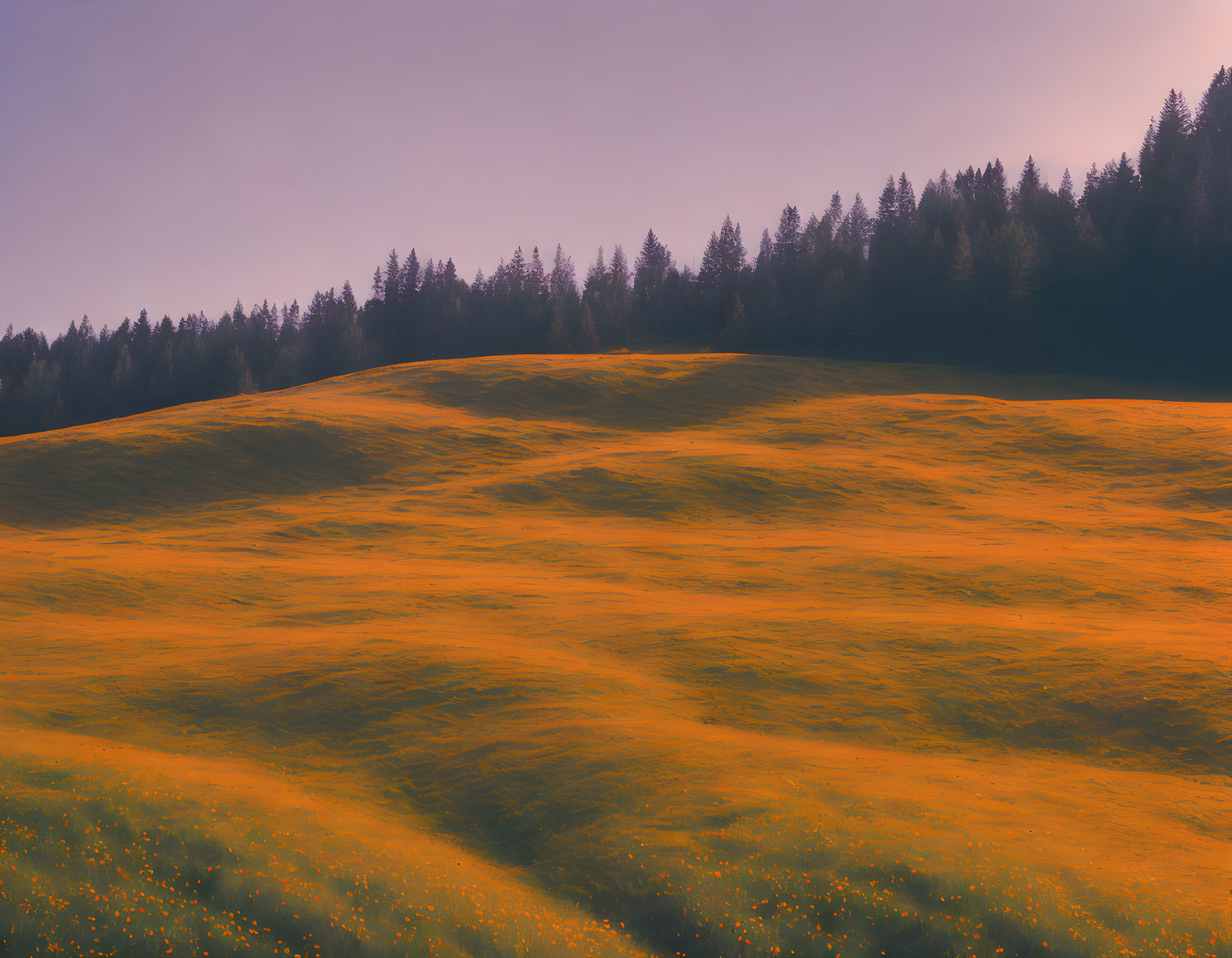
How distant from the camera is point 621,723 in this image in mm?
13852

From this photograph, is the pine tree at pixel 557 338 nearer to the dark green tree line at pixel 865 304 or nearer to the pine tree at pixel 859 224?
the dark green tree line at pixel 865 304

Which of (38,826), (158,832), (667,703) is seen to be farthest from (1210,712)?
(38,826)

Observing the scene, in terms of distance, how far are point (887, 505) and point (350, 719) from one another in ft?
85.1

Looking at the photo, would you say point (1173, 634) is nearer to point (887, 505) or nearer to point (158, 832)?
point (887, 505)

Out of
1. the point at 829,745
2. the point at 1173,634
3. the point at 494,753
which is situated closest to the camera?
the point at 494,753

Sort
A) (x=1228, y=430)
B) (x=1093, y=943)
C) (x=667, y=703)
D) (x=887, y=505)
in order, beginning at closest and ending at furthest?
(x=1093, y=943) < (x=667, y=703) < (x=887, y=505) < (x=1228, y=430)

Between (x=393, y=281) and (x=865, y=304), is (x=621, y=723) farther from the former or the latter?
(x=393, y=281)

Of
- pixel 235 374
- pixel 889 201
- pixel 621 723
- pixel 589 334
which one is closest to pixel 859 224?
pixel 889 201

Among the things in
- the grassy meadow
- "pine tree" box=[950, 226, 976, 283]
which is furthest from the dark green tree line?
the grassy meadow

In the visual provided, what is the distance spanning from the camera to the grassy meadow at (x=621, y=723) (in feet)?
29.6

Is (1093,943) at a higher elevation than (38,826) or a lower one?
lower

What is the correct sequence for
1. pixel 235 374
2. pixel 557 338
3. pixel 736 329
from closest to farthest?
pixel 736 329, pixel 557 338, pixel 235 374

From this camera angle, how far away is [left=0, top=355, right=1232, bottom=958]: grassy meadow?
902 cm

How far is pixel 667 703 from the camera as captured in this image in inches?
599
